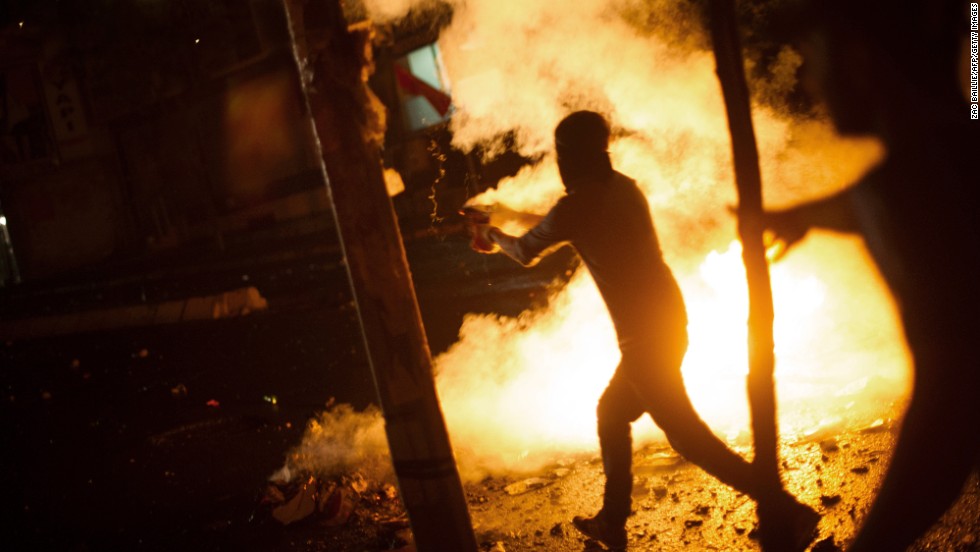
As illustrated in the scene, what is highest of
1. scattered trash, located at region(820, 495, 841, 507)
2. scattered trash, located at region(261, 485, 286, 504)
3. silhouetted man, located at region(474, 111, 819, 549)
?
silhouetted man, located at region(474, 111, 819, 549)

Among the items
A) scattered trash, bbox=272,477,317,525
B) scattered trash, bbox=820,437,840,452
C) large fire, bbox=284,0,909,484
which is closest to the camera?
scattered trash, bbox=820,437,840,452

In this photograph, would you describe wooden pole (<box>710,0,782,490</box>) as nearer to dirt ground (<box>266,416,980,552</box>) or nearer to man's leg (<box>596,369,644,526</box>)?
man's leg (<box>596,369,644,526</box>)

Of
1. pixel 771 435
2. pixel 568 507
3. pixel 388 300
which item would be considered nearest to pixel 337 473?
pixel 568 507

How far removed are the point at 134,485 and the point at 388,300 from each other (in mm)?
4384

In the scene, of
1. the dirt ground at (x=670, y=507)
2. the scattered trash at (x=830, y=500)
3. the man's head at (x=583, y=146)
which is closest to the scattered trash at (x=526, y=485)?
the dirt ground at (x=670, y=507)

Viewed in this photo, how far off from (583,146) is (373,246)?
42.8 inches

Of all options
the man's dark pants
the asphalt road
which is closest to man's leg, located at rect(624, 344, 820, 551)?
the man's dark pants

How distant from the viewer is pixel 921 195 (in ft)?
5.84

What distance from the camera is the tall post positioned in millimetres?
2406

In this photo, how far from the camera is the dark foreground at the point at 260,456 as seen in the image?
355cm

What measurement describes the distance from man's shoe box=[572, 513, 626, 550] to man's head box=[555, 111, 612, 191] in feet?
5.67

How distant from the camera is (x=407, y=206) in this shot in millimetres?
16234

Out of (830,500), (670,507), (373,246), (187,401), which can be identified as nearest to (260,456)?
(187,401)

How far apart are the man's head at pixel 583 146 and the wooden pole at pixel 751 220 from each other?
1.11m
